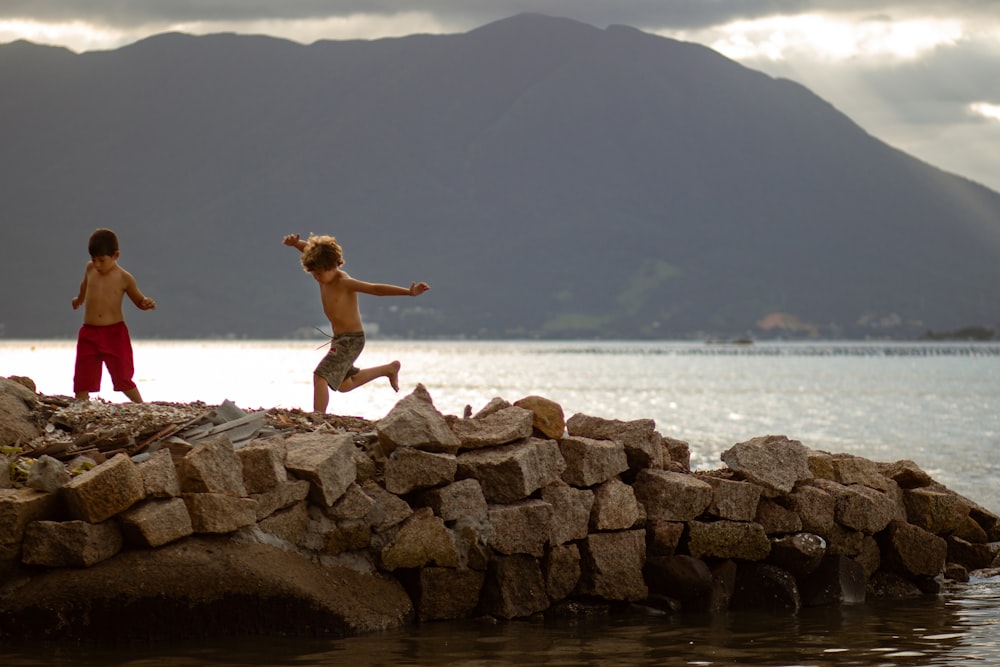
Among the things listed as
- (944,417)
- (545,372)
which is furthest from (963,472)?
(545,372)

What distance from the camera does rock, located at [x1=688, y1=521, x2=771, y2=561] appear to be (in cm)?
1423

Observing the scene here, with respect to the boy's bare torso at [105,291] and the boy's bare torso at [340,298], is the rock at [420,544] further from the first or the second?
the boy's bare torso at [105,291]

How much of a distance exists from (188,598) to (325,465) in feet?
5.25

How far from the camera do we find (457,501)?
1284 centimetres

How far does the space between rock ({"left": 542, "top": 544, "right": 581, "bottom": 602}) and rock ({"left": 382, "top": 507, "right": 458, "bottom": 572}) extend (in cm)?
→ 106

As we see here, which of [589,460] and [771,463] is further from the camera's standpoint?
[771,463]

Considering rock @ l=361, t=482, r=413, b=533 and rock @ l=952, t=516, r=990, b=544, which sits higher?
rock @ l=361, t=482, r=413, b=533

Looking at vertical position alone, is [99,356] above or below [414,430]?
above

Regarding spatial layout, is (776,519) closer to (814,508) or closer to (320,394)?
(814,508)

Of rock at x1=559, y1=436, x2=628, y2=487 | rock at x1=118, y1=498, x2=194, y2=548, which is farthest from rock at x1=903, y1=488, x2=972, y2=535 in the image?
rock at x1=118, y1=498, x2=194, y2=548

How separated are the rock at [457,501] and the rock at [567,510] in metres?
0.73

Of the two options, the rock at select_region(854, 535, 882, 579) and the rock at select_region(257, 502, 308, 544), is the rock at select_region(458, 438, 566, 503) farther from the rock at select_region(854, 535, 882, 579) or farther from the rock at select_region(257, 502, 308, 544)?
the rock at select_region(854, 535, 882, 579)

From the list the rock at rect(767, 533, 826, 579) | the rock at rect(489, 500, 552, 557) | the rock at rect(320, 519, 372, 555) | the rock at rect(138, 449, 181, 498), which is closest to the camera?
the rock at rect(138, 449, 181, 498)

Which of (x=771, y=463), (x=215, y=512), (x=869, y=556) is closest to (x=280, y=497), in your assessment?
(x=215, y=512)
